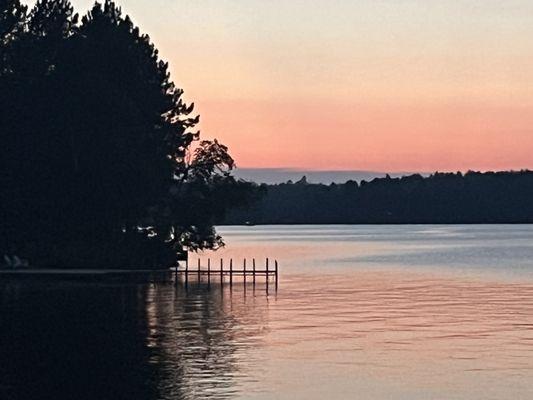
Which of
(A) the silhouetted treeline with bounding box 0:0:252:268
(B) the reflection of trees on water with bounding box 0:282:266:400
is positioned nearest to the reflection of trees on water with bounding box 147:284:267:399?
(B) the reflection of trees on water with bounding box 0:282:266:400

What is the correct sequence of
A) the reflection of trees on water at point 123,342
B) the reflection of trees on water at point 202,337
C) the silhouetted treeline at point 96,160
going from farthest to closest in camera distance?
the silhouetted treeline at point 96,160
the reflection of trees on water at point 202,337
the reflection of trees on water at point 123,342

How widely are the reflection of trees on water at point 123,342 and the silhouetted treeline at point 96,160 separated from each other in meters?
19.0

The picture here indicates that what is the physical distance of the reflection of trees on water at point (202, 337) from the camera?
3981 centimetres


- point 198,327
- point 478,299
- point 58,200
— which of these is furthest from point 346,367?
point 58,200

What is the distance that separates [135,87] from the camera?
110 m

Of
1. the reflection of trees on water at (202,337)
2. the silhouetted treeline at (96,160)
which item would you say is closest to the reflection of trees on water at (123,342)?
the reflection of trees on water at (202,337)

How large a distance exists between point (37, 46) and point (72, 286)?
32.9 meters

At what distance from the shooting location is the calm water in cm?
3978

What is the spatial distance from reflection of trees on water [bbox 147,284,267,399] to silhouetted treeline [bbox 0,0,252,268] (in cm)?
1859

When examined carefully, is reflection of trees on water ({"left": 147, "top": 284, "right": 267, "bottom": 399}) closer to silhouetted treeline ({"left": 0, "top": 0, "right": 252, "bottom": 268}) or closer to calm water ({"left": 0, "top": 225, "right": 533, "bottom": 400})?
calm water ({"left": 0, "top": 225, "right": 533, "bottom": 400})

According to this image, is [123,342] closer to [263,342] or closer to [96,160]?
[263,342]

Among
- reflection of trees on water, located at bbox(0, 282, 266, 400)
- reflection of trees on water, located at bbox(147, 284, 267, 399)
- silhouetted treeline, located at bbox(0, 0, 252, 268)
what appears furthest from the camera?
silhouetted treeline, located at bbox(0, 0, 252, 268)

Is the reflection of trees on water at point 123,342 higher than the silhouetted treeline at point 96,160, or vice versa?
the silhouetted treeline at point 96,160

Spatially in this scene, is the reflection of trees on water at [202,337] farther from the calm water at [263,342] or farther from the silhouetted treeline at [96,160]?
the silhouetted treeline at [96,160]
